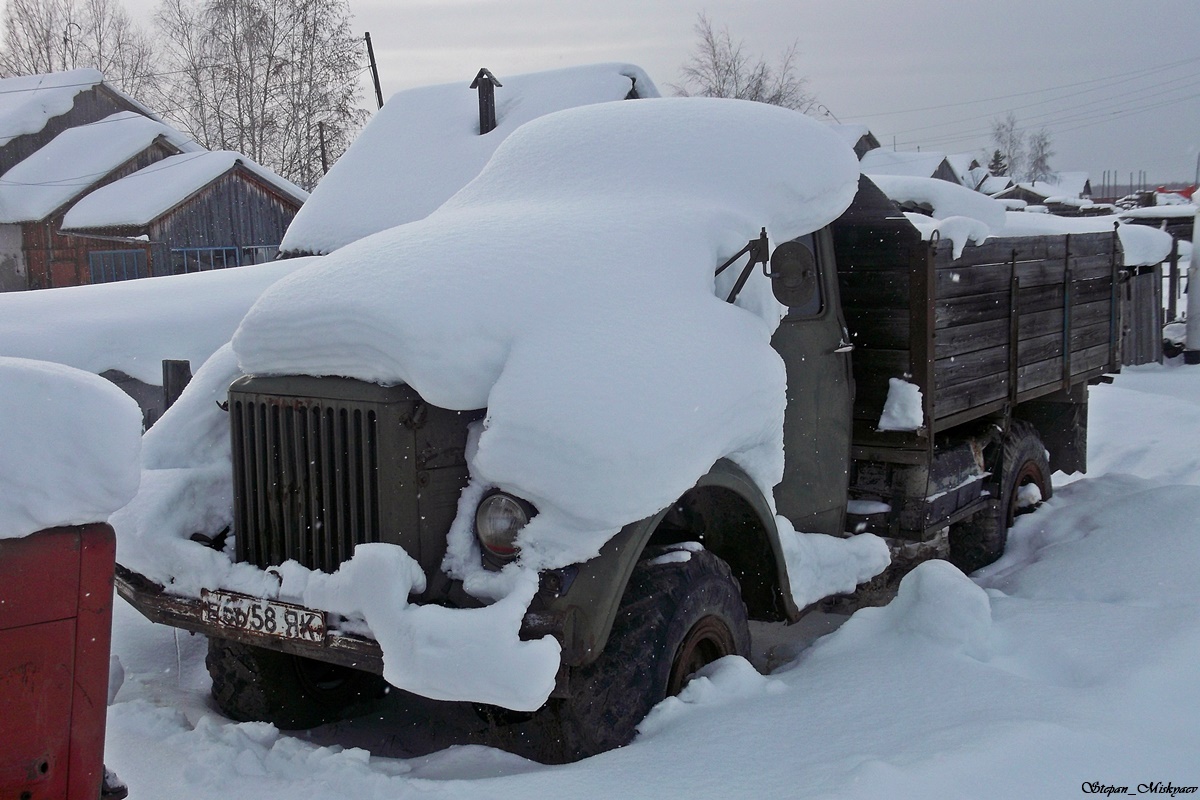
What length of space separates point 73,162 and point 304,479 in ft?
91.9

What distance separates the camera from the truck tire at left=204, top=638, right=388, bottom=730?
3.82 metres

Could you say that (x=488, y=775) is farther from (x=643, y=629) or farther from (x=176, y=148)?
(x=176, y=148)

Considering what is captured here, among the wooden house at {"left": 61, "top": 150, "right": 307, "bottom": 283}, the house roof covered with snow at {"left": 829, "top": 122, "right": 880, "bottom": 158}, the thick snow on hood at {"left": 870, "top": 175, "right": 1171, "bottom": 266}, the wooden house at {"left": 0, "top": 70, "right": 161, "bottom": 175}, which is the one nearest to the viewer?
the thick snow on hood at {"left": 870, "top": 175, "right": 1171, "bottom": 266}

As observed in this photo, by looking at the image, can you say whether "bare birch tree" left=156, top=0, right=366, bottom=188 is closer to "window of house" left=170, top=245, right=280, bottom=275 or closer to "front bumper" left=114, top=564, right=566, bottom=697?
"window of house" left=170, top=245, right=280, bottom=275

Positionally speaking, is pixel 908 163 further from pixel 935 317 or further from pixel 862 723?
pixel 862 723

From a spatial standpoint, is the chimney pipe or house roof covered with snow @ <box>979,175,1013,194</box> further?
house roof covered with snow @ <box>979,175,1013,194</box>

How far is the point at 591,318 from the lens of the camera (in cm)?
327

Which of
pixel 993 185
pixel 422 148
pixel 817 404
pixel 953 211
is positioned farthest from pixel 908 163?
pixel 817 404

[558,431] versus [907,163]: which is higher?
[907,163]

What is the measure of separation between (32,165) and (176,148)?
3580 millimetres

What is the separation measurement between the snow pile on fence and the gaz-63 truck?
99 cm

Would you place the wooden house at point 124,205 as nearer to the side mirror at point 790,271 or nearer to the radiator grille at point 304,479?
the radiator grille at point 304,479

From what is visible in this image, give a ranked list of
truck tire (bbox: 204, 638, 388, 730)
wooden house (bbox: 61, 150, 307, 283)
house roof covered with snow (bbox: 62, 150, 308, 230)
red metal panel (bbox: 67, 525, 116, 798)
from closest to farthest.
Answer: red metal panel (bbox: 67, 525, 116, 798), truck tire (bbox: 204, 638, 388, 730), house roof covered with snow (bbox: 62, 150, 308, 230), wooden house (bbox: 61, 150, 307, 283)

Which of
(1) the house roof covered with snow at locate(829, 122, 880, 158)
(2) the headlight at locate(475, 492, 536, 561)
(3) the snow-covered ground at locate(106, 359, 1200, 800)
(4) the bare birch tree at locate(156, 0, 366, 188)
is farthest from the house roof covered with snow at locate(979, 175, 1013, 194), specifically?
(2) the headlight at locate(475, 492, 536, 561)
